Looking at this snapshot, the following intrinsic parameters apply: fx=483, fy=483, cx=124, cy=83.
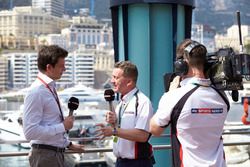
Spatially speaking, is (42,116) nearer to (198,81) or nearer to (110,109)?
(110,109)

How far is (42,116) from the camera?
9.43 feet

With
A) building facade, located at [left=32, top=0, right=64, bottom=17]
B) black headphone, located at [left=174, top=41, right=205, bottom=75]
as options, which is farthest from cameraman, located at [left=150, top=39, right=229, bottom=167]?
building facade, located at [left=32, top=0, right=64, bottom=17]

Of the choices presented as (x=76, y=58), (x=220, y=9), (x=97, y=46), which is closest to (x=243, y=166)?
(x=220, y=9)

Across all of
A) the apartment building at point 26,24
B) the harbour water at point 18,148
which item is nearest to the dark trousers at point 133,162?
the harbour water at point 18,148

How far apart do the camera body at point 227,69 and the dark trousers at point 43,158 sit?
3.54ft

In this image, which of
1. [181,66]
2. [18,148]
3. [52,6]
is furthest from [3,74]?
[181,66]

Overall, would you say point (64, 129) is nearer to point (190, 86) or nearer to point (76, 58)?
point (190, 86)

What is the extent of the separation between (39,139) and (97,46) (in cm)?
10338

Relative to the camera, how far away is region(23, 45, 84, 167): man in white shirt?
9.27 feet

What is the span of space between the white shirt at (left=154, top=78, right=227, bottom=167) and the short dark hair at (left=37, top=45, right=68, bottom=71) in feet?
2.57

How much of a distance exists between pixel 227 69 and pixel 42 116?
1126 millimetres

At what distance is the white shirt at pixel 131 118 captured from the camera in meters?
3.00

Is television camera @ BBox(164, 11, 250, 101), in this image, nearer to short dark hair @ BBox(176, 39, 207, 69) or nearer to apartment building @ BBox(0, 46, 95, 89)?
short dark hair @ BBox(176, 39, 207, 69)

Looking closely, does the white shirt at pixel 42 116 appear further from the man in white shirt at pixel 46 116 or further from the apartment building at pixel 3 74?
the apartment building at pixel 3 74
